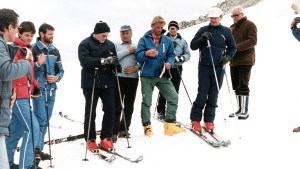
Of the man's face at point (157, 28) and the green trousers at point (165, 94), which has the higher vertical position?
the man's face at point (157, 28)

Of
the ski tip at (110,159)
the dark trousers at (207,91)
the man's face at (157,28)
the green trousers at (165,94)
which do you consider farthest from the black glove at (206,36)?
the ski tip at (110,159)

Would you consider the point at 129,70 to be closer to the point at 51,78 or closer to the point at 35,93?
the point at 51,78

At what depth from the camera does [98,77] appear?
699cm

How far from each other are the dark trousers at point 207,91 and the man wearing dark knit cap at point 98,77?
1.97 metres

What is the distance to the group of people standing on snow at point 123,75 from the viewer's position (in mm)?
5926

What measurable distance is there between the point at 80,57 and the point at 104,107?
3.42ft

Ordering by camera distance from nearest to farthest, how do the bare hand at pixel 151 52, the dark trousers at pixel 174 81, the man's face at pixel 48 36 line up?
the man's face at pixel 48 36 → the bare hand at pixel 151 52 → the dark trousers at pixel 174 81

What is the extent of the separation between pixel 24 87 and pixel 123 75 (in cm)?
245

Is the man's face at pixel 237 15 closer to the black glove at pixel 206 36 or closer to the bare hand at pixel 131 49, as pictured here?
the black glove at pixel 206 36

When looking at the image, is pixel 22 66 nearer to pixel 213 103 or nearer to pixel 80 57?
pixel 80 57

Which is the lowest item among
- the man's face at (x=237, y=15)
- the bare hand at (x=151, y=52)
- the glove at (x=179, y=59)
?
the glove at (x=179, y=59)

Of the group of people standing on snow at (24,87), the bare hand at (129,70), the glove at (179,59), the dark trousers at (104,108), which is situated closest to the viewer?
the group of people standing on snow at (24,87)

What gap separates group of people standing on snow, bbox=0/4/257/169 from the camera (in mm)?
5926

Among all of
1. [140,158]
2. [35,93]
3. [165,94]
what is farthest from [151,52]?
[35,93]
